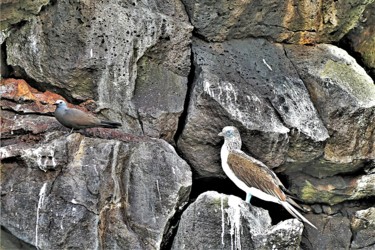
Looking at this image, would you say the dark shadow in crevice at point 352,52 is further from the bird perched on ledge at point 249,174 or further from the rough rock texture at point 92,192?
the rough rock texture at point 92,192

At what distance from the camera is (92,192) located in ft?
25.7

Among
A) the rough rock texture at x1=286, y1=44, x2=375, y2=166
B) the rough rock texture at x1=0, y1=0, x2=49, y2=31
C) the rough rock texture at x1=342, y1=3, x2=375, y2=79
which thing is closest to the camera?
the rough rock texture at x1=0, y1=0, x2=49, y2=31

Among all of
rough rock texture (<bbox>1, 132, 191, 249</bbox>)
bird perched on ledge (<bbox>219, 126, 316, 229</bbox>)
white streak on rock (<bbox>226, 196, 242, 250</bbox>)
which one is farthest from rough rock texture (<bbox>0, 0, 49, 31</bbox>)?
white streak on rock (<bbox>226, 196, 242, 250</bbox>)

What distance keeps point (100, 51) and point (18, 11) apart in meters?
1.06

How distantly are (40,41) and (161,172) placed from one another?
2162mm

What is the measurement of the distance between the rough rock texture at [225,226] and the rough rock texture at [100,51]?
1263 millimetres

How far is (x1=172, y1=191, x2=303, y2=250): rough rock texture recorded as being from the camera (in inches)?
303

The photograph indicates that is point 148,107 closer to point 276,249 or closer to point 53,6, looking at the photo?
point 53,6

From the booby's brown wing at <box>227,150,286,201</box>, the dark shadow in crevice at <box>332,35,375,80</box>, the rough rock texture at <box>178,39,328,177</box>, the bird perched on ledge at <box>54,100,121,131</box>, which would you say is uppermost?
the dark shadow in crevice at <box>332,35,375,80</box>

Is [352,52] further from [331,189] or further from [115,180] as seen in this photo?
[115,180]

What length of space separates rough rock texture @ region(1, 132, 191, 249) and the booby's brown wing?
54cm

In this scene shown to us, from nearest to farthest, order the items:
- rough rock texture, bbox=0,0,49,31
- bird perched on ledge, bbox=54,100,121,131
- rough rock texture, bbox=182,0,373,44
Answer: bird perched on ledge, bbox=54,100,121,131, rough rock texture, bbox=0,0,49,31, rough rock texture, bbox=182,0,373,44

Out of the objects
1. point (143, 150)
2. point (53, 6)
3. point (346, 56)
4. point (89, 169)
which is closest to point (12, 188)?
point (89, 169)

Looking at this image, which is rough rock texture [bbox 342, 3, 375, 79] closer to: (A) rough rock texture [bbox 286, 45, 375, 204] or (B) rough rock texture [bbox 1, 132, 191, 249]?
(A) rough rock texture [bbox 286, 45, 375, 204]
